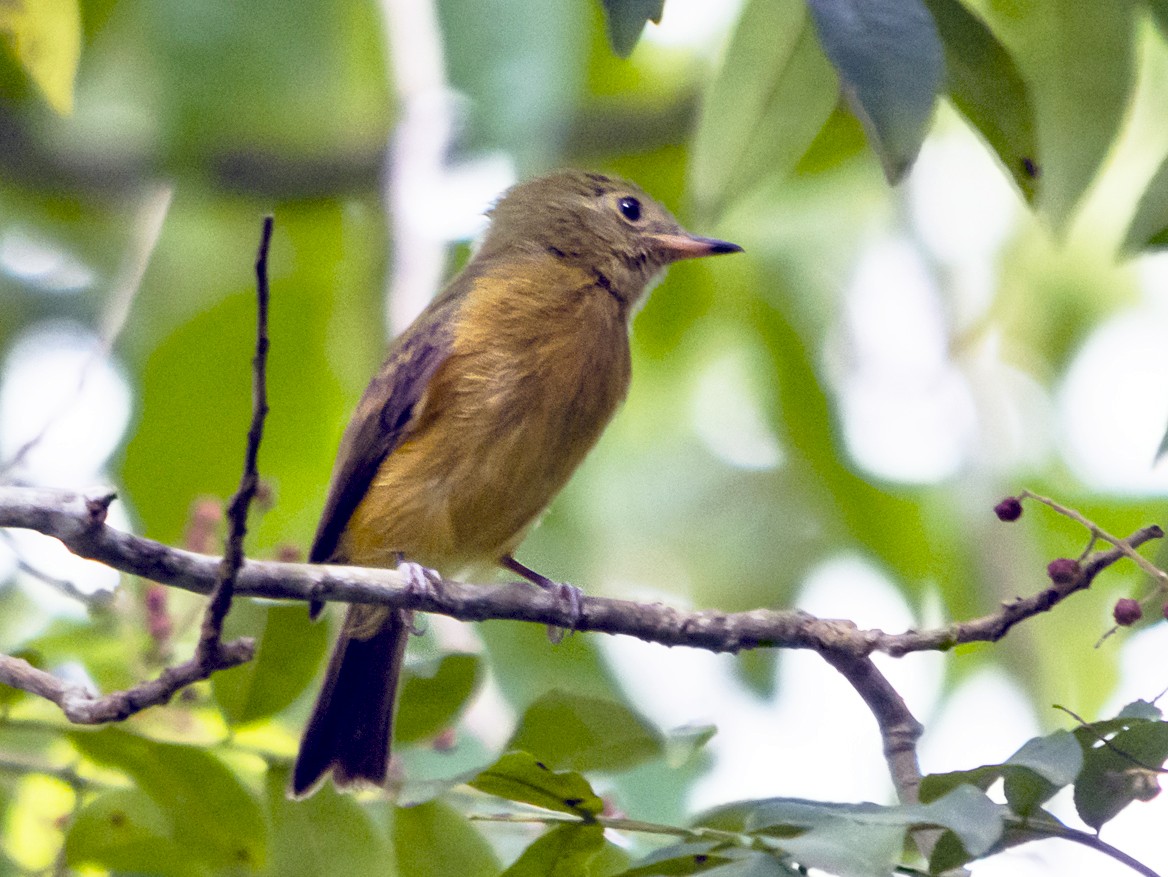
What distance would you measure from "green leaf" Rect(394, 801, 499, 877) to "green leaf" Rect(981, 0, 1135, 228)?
5.11 feet

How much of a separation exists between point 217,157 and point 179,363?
149cm

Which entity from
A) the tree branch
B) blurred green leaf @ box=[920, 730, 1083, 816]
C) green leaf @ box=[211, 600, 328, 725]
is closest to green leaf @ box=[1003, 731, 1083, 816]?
blurred green leaf @ box=[920, 730, 1083, 816]

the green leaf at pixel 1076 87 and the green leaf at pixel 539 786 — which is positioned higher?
the green leaf at pixel 1076 87

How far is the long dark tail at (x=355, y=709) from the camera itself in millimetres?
3408

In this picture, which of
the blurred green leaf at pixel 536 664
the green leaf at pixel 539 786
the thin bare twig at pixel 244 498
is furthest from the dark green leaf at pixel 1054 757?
the blurred green leaf at pixel 536 664

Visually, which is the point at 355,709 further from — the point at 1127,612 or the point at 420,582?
the point at 1127,612

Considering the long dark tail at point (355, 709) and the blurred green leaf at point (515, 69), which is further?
the long dark tail at point (355, 709)

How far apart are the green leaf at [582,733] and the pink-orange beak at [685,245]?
2238 millimetres

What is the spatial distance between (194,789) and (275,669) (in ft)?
0.90

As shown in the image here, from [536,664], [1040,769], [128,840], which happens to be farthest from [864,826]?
[536,664]

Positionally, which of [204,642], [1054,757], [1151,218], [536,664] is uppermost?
[1151,218]

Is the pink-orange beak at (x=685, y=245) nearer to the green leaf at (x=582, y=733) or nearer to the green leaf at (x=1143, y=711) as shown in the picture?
the green leaf at (x=582, y=733)

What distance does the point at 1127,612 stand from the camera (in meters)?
2.40

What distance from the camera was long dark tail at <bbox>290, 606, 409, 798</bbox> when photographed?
3.41m
